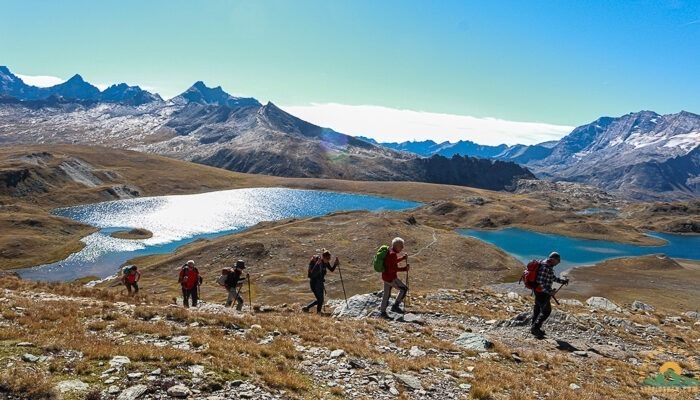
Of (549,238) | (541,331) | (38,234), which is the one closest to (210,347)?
(541,331)

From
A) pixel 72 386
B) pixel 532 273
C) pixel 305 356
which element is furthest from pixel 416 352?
pixel 72 386

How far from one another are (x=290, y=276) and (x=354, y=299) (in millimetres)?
55096

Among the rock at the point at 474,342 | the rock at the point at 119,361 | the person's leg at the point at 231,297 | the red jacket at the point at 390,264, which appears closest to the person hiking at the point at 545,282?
the rock at the point at 474,342

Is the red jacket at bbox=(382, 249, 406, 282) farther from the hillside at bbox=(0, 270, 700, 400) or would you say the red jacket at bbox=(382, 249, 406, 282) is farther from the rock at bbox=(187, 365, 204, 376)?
the rock at bbox=(187, 365, 204, 376)

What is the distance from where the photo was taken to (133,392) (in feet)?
31.4

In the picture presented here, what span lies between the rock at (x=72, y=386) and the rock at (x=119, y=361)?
115 centimetres

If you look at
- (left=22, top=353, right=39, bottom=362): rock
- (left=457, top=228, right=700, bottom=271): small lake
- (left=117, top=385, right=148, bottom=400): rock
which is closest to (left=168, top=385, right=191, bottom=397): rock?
(left=117, top=385, right=148, bottom=400): rock

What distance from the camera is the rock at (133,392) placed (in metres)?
9.37

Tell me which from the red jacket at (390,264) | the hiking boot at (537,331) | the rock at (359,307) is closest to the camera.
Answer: the hiking boot at (537,331)

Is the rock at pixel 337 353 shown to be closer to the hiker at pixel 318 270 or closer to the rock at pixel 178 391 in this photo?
the rock at pixel 178 391

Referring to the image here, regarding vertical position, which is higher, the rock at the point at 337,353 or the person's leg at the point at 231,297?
the rock at the point at 337,353

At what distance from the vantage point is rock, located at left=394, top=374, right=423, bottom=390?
41.2 ft

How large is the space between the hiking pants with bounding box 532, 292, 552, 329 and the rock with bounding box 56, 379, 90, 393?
755 inches

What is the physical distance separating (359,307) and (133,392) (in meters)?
16.9
